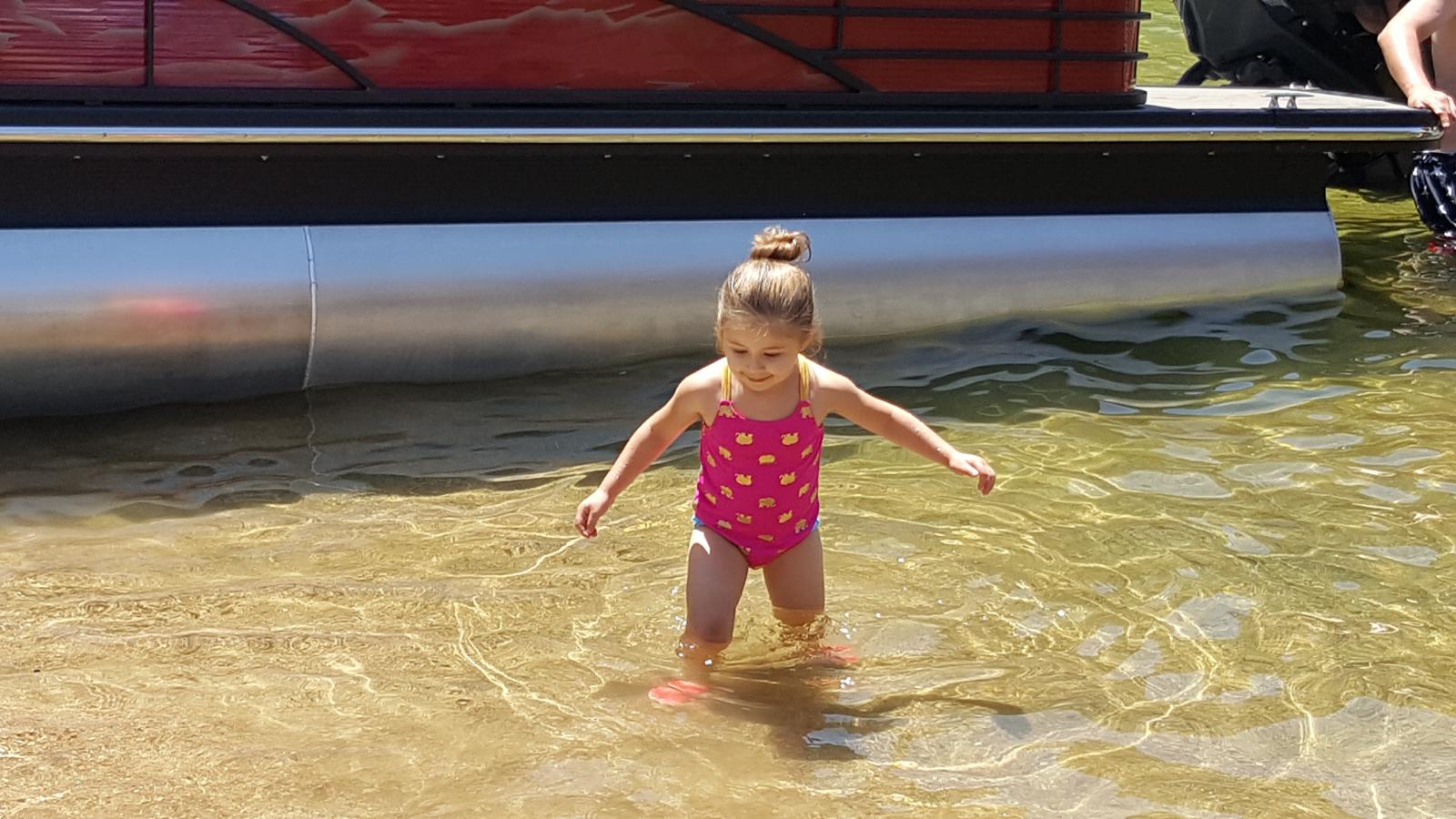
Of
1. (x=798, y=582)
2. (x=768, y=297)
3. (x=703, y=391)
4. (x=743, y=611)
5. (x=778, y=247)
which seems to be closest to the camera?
(x=768, y=297)

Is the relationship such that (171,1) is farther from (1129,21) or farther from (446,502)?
(1129,21)

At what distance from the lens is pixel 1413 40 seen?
22.5ft

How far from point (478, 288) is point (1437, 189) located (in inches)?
180

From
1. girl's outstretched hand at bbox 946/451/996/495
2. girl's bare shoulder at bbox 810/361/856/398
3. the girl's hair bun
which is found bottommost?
girl's outstretched hand at bbox 946/451/996/495

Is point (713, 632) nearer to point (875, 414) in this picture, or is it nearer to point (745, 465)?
point (745, 465)

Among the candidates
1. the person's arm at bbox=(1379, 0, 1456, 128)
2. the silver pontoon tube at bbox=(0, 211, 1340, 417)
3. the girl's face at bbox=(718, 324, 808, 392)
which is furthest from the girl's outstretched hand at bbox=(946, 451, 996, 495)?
the person's arm at bbox=(1379, 0, 1456, 128)

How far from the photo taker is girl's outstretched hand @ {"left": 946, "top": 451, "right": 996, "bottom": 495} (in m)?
3.16

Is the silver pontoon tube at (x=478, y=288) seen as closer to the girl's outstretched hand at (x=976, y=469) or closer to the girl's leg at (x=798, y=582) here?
the girl's leg at (x=798, y=582)

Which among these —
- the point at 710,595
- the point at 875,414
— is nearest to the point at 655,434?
the point at 710,595

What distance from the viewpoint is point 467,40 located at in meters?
5.08

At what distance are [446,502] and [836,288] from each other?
70.8 inches

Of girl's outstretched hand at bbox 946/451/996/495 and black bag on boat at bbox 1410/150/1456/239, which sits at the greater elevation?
black bag on boat at bbox 1410/150/1456/239

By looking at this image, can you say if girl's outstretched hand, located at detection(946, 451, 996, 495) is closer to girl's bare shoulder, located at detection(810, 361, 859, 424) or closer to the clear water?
girl's bare shoulder, located at detection(810, 361, 859, 424)

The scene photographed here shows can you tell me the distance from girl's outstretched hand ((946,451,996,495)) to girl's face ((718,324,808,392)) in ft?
1.24
